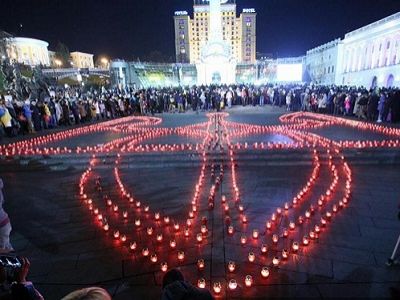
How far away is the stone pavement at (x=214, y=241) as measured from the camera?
12.3ft

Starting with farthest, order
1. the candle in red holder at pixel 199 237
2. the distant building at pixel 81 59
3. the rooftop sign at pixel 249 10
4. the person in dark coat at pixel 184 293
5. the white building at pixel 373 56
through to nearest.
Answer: the rooftop sign at pixel 249 10
the distant building at pixel 81 59
the white building at pixel 373 56
the candle in red holder at pixel 199 237
the person in dark coat at pixel 184 293

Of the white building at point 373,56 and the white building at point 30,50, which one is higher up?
the white building at point 30,50

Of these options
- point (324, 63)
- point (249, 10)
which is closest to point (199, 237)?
A: point (324, 63)

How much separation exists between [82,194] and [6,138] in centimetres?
872

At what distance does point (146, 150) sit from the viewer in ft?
32.8

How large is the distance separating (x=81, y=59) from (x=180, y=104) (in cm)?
9612

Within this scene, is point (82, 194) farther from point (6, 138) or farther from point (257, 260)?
point (6, 138)

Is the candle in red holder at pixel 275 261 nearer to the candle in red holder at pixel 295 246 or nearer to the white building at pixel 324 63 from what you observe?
the candle in red holder at pixel 295 246

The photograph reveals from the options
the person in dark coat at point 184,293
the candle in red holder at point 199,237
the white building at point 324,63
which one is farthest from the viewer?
the white building at point 324,63

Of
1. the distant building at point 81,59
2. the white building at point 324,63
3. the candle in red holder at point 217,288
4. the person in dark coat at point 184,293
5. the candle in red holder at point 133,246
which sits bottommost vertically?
the candle in red holder at point 133,246

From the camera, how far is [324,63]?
230 feet

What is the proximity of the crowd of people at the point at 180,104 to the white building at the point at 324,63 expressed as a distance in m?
43.2

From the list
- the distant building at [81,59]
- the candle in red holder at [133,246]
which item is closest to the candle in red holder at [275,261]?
the candle in red holder at [133,246]

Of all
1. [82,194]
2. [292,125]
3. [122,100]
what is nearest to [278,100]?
[292,125]
